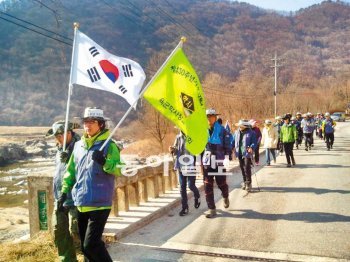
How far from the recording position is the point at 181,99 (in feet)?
18.3

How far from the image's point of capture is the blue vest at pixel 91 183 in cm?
415

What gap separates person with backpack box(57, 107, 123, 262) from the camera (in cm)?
410

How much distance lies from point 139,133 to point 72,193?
109ft

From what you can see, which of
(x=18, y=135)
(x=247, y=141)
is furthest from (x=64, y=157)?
(x=18, y=135)

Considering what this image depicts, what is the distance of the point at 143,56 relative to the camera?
11462 centimetres

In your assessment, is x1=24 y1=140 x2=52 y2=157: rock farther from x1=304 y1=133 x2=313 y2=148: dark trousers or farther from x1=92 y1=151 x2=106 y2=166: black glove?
x1=92 y1=151 x2=106 y2=166: black glove

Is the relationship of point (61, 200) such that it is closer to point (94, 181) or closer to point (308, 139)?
point (94, 181)

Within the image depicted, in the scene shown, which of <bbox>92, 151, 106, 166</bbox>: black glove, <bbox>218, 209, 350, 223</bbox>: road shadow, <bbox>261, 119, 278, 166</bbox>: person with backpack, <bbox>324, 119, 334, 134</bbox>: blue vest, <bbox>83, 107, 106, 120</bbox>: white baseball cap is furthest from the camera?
<bbox>324, 119, 334, 134</bbox>: blue vest

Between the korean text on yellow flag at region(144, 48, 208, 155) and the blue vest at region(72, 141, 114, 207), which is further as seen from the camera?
the korean text on yellow flag at region(144, 48, 208, 155)

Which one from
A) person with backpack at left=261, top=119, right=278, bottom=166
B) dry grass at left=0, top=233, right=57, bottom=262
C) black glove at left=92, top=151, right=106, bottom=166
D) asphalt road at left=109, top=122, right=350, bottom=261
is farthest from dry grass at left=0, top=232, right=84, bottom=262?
person with backpack at left=261, top=119, right=278, bottom=166

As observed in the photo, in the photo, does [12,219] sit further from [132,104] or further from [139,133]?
[139,133]

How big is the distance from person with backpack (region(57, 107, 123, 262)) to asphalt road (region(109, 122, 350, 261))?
3.93 feet

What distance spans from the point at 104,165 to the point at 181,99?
1.87 metres

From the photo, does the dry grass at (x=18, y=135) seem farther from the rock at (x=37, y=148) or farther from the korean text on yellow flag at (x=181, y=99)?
the korean text on yellow flag at (x=181, y=99)
